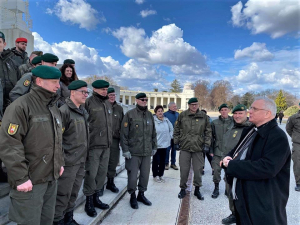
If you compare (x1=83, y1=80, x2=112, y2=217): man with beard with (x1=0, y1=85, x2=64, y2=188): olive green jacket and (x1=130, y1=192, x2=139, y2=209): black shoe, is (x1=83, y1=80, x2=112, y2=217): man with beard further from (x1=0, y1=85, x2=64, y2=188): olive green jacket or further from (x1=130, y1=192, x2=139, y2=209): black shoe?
(x1=0, y1=85, x2=64, y2=188): olive green jacket

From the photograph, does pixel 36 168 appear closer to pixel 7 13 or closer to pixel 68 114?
pixel 68 114

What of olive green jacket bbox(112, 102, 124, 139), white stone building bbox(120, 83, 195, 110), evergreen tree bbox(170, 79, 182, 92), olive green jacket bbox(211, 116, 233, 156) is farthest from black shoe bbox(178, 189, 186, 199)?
evergreen tree bbox(170, 79, 182, 92)

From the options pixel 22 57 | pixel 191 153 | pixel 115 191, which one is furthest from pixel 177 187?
pixel 22 57

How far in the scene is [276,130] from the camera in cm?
195

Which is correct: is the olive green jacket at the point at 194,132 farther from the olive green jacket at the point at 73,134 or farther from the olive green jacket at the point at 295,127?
the olive green jacket at the point at 295,127

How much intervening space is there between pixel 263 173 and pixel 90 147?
244 centimetres

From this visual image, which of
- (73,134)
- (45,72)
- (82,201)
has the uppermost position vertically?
(45,72)

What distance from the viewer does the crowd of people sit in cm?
179

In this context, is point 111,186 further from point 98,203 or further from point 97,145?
point 97,145

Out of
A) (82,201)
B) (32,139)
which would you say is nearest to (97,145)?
(82,201)

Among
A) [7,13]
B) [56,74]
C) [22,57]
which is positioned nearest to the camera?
[56,74]

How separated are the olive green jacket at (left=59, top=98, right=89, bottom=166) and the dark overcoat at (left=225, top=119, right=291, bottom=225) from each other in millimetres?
1901

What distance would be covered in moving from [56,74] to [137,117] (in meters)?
2.01

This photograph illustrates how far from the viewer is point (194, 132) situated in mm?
4141
